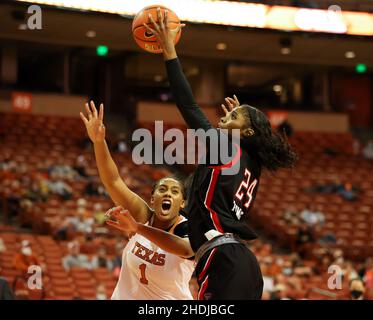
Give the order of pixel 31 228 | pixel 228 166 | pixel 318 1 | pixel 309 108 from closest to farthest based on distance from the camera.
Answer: pixel 228 166 < pixel 31 228 < pixel 318 1 < pixel 309 108

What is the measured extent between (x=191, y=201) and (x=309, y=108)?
782 inches

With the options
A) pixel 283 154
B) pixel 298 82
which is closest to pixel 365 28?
pixel 298 82

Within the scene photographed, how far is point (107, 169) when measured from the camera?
4.89m

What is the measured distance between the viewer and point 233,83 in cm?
2528

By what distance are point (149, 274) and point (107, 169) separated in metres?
0.75

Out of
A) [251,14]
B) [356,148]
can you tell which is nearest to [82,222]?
[251,14]

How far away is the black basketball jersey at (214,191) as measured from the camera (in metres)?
4.08

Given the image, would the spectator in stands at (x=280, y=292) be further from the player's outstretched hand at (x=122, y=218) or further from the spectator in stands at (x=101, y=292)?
the player's outstretched hand at (x=122, y=218)

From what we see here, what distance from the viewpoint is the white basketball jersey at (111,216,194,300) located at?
5.17m

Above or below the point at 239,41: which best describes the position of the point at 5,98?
below

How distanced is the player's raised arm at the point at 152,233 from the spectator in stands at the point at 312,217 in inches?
490

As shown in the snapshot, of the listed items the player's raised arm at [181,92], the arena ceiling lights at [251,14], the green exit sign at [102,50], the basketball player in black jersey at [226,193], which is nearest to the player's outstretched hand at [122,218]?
the basketball player in black jersey at [226,193]

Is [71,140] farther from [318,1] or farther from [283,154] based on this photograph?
[283,154]

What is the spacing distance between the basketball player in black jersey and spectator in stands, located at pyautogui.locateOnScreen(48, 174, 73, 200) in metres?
11.3
